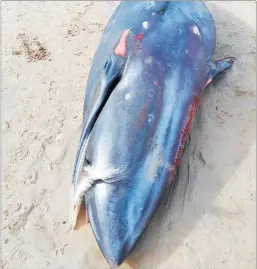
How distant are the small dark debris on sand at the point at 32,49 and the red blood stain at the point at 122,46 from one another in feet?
4.34

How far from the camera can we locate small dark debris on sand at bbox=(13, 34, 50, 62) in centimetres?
481

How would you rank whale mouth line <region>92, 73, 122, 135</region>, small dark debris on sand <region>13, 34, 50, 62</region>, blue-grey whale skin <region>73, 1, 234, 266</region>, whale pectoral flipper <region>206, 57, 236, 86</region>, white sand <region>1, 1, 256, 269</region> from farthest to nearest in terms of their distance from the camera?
small dark debris on sand <region>13, 34, 50, 62</region>, whale pectoral flipper <region>206, 57, 236, 86</region>, whale mouth line <region>92, 73, 122, 135</region>, white sand <region>1, 1, 256, 269</region>, blue-grey whale skin <region>73, 1, 234, 266</region>

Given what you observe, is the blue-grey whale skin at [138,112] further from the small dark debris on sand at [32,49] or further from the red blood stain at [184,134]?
the small dark debris on sand at [32,49]

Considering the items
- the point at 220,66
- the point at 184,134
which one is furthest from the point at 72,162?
the point at 220,66

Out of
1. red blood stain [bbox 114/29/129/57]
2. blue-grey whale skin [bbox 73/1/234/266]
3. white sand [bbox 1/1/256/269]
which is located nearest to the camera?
blue-grey whale skin [bbox 73/1/234/266]

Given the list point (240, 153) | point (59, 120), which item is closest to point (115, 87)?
point (59, 120)

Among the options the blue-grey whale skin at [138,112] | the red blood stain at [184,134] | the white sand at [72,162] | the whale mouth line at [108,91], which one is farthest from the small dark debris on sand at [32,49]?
the red blood stain at [184,134]

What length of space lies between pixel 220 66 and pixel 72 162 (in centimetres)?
165

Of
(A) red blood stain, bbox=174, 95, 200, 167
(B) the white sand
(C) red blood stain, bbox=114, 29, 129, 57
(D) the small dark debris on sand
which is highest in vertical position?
(C) red blood stain, bbox=114, 29, 129, 57

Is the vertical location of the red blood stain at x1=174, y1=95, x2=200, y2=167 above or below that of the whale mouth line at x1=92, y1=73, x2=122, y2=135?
below

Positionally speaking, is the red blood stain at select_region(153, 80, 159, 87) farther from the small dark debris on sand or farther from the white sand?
the small dark debris on sand

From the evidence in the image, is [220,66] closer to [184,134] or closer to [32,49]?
[184,134]

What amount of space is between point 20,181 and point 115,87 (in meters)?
1.07

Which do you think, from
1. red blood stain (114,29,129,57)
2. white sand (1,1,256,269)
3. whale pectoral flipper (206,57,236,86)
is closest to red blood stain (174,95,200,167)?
white sand (1,1,256,269)
